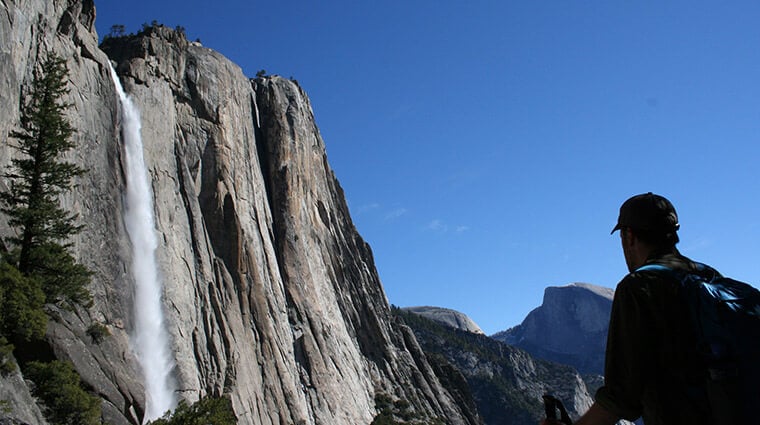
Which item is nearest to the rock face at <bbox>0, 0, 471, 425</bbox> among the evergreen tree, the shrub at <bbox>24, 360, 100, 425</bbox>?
the evergreen tree

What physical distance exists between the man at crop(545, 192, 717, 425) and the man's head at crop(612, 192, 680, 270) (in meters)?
0.13

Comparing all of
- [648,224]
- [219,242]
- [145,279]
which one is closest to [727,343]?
[648,224]

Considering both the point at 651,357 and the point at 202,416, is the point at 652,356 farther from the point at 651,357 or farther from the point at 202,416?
the point at 202,416

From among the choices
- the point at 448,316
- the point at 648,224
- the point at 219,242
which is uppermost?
the point at 448,316

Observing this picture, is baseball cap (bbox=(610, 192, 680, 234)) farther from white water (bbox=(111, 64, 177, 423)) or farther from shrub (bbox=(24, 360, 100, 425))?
white water (bbox=(111, 64, 177, 423))

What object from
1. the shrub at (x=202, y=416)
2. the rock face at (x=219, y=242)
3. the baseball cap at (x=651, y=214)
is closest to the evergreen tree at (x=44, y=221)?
the rock face at (x=219, y=242)

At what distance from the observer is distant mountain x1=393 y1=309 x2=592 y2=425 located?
10606 cm

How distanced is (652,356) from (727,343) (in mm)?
298

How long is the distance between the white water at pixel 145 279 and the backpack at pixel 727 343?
30.7 metres

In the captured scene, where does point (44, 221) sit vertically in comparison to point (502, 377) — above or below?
below

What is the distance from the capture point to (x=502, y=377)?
116m

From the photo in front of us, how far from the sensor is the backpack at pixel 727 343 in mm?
2648

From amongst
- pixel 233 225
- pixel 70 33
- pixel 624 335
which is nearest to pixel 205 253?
pixel 233 225

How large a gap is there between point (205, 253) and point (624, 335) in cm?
4033
